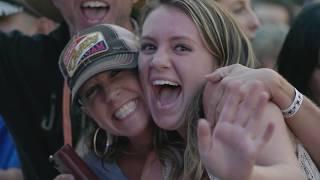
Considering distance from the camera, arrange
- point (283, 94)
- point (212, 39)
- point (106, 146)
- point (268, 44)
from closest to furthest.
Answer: point (283, 94), point (212, 39), point (106, 146), point (268, 44)

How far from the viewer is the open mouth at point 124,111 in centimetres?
268

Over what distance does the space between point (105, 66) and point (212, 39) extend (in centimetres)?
39

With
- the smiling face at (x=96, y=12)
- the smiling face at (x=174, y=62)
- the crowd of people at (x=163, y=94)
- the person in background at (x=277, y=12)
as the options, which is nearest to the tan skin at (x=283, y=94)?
the crowd of people at (x=163, y=94)

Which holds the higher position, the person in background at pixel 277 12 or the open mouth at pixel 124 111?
the open mouth at pixel 124 111

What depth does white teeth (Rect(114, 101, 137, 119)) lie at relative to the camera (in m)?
2.68

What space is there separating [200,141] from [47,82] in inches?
59.5

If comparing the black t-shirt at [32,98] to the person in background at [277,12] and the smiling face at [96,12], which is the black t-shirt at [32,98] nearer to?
the smiling face at [96,12]

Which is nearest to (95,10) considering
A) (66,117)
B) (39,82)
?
Result: (39,82)

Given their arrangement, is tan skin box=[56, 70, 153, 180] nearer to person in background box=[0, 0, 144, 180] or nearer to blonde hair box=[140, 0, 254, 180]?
blonde hair box=[140, 0, 254, 180]

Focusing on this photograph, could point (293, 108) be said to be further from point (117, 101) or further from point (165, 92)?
point (117, 101)

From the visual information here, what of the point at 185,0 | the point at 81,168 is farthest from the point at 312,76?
the point at 81,168

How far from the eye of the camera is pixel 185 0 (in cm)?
252

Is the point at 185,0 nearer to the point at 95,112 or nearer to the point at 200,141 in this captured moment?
the point at 95,112

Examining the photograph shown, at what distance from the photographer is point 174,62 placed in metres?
2.47
